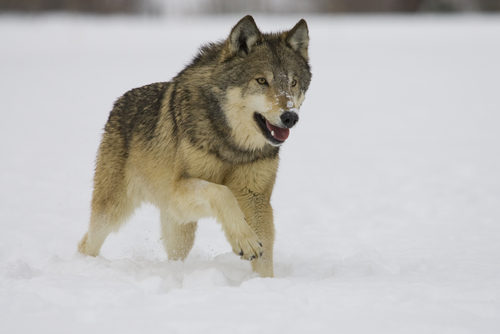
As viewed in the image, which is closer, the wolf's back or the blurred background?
the wolf's back

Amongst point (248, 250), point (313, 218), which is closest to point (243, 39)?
point (248, 250)

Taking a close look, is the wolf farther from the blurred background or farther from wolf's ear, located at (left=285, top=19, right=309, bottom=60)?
the blurred background

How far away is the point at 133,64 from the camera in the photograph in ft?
69.7

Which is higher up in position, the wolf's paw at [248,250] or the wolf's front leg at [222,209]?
the wolf's front leg at [222,209]

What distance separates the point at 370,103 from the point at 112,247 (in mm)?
13379

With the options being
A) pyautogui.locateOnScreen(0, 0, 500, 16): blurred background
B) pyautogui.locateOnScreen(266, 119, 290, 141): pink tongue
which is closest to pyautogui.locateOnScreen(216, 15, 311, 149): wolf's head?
pyautogui.locateOnScreen(266, 119, 290, 141): pink tongue

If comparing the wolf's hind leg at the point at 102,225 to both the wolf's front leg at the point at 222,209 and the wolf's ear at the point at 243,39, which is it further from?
the wolf's ear at the point at 243,39

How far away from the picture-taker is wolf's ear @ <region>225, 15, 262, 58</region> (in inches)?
154

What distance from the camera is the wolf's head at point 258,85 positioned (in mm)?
3717

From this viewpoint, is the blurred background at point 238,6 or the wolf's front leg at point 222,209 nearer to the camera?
the wolf's front leg at point 222,209

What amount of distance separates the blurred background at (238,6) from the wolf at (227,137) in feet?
99.5

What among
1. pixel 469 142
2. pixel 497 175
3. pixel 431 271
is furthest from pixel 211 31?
pixel 431 271

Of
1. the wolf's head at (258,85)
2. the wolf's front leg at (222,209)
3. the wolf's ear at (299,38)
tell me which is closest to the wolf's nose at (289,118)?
the wolf's head at (258,85)

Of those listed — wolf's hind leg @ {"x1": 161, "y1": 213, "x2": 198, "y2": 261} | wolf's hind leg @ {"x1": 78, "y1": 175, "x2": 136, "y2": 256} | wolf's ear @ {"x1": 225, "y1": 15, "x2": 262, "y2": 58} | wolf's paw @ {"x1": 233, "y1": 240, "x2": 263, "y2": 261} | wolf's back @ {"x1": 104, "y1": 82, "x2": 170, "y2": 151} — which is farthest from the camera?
wolf's hind leg @ {"x1": 161, "y1": 213, "x2": 198, "y2": 261}
